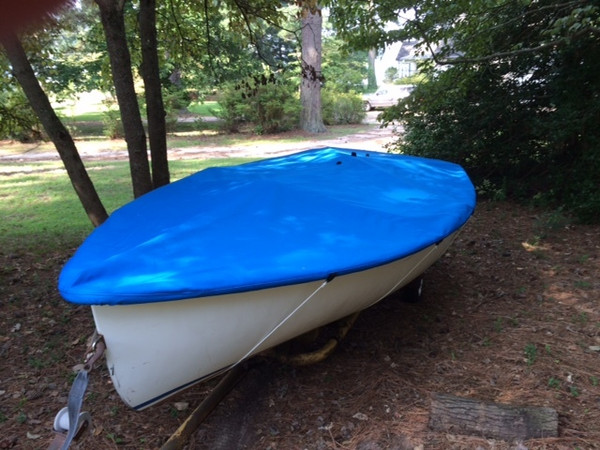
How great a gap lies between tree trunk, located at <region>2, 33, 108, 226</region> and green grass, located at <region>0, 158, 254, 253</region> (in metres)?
1.48

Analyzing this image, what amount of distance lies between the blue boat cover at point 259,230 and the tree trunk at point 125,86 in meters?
1.09

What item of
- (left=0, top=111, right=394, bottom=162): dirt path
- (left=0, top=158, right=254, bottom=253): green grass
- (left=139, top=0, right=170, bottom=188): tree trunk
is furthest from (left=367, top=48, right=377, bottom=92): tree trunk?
(left=139, top=0, right=170, bottom=188): tree trunk

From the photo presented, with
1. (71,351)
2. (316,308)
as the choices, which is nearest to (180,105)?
(71,351)

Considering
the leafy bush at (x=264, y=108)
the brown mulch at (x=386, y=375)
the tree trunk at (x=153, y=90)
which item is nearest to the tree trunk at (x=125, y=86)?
the tree trunk at (x=153, y=90)

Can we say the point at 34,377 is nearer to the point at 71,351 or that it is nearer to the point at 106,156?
the point at 71,351

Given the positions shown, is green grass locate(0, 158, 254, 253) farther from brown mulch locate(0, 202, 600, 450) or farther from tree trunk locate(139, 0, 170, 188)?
brown mulch locate(0, 202, 600, 450)

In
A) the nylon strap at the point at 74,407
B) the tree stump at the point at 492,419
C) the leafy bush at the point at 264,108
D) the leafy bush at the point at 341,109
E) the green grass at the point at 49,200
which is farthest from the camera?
the leafy bush at the point at 341,109

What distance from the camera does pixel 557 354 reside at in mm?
3119

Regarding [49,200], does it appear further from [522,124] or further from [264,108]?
[264,108]

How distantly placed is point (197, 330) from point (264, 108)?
1733cm

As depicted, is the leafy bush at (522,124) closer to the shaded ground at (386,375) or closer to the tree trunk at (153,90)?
the shaded ground at (386,375)

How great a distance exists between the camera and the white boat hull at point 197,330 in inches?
89.3

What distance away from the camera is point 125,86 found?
4.53 metres

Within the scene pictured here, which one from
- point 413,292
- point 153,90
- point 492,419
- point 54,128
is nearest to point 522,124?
point 413,292
